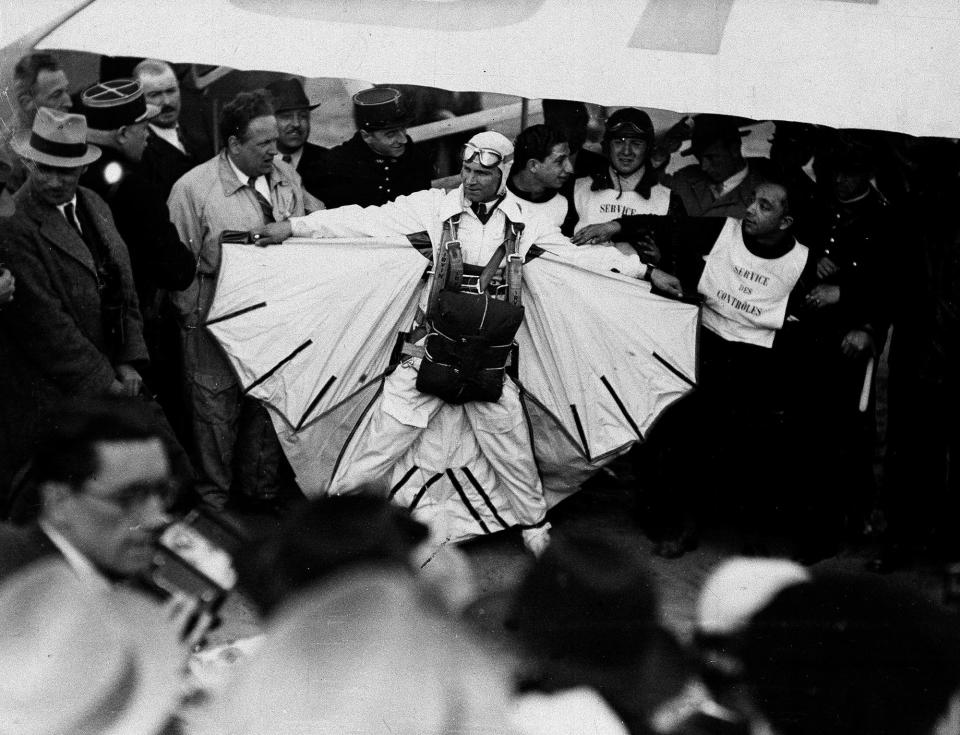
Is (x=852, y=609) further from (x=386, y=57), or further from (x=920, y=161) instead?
(x=386, y=57)

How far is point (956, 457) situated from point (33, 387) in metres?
3.47

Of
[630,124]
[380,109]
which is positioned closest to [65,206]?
[380,109]

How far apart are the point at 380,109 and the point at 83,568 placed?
1983mm

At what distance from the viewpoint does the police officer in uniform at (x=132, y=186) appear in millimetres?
4180

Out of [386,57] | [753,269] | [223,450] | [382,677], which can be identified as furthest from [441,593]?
[386,57]

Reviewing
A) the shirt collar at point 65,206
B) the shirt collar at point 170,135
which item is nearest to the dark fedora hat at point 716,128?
the shirt collar at point 170,135

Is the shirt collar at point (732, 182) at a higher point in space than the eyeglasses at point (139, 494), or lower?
higher

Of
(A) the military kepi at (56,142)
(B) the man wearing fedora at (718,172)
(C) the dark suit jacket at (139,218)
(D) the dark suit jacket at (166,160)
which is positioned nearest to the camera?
(A) the military kepi at (56,142)

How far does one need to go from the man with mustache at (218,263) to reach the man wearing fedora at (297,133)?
0.15 ft

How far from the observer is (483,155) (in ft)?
13.5

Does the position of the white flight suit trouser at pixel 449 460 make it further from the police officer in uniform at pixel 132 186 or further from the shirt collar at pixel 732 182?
the shirt collar at pixel 732 182

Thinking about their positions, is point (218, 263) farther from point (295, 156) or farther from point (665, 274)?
point (665, 274)

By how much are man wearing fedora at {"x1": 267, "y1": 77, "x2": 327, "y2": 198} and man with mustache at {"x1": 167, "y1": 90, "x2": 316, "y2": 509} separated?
0.05m

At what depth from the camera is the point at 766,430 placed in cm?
467
